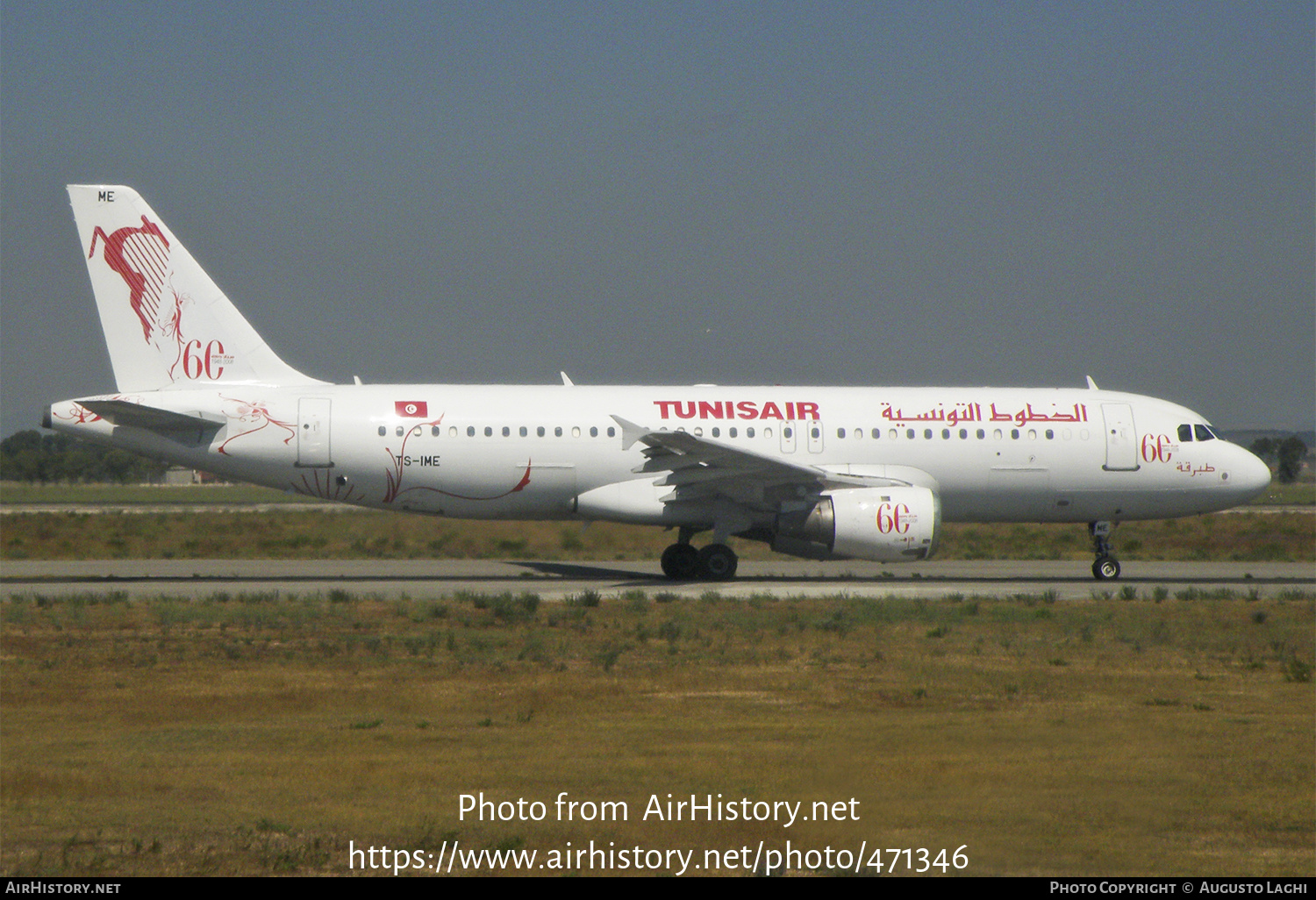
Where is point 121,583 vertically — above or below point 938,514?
below

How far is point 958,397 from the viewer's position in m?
22.5

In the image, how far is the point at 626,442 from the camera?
1928 centimetres

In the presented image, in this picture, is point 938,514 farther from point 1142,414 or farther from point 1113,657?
point 1113,657

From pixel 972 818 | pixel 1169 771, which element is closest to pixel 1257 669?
pixel 1169 771

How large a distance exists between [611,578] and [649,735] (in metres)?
13.4

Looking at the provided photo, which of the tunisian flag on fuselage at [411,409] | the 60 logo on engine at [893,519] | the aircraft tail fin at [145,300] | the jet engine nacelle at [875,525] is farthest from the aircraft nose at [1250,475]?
the aircraft tail fin at [145,300]

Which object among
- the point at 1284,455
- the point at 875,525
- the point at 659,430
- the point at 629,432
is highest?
the point at 1284,455

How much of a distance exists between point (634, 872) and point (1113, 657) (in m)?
8.50

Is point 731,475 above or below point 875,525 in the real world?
above

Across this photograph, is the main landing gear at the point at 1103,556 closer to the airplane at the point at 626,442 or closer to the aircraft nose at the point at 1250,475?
the airplane at the point at 626,442

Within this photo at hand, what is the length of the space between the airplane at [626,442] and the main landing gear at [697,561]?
0.11 feet

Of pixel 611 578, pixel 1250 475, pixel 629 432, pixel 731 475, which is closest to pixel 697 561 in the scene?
pixel 611 578

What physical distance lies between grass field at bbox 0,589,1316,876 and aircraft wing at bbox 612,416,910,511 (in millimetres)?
4215

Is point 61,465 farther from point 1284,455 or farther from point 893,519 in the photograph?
point 1284,455
